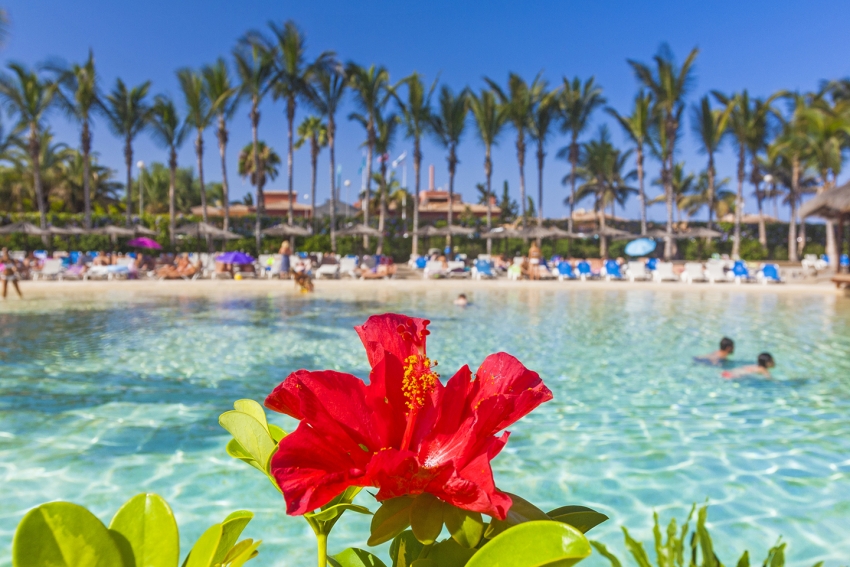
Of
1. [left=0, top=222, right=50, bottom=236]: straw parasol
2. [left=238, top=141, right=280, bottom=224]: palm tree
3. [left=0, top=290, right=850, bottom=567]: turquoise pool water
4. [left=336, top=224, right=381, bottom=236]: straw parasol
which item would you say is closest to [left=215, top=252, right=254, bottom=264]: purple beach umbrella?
[left=336, top=224, right=381, bottom=236]: straw parasol

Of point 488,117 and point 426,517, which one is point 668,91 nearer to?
point 488,117

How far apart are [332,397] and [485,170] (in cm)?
3292

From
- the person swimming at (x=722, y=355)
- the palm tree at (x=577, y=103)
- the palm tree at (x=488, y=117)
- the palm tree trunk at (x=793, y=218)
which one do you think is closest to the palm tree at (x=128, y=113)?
the palm tree at (x=488, y=117)

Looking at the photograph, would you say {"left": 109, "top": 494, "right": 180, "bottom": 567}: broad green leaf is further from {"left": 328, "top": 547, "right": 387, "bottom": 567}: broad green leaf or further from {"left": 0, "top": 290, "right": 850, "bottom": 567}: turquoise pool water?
{"left": 0, "top": 290, "right": 850, "bottom": 567}: turquoise pool water

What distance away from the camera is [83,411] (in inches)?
194

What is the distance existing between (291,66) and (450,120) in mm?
8704

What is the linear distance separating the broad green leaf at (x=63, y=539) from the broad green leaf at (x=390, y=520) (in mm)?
222

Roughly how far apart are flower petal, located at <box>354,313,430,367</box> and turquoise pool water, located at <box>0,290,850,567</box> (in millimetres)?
2600

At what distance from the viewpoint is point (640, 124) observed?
99.3 feet

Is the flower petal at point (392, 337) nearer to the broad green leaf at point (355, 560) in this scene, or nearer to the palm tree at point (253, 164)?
the broad green leaf at point (355, 560)

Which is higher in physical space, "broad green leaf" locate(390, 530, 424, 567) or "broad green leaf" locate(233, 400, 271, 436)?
"broad green leaf" locate(233, 400, 271, 436)

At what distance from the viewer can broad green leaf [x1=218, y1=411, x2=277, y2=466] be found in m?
0.60

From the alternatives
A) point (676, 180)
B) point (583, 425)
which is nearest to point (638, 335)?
point (583, 425)

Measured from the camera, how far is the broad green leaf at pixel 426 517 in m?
0.52
